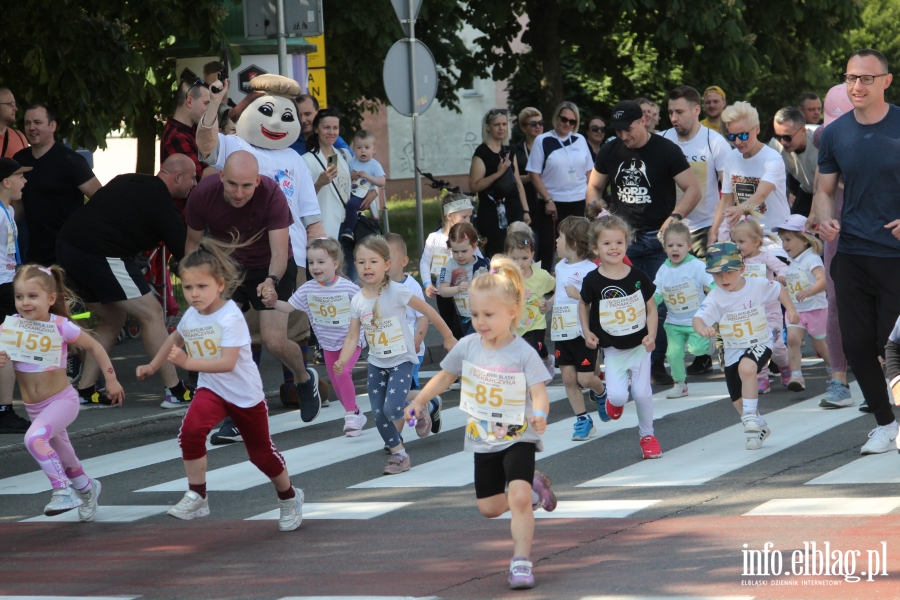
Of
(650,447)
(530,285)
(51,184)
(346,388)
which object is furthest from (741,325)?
(51,184)

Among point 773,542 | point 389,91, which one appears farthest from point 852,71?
point 389,91

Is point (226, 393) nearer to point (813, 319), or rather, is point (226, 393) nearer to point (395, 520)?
point (395, 520)

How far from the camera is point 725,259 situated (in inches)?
340

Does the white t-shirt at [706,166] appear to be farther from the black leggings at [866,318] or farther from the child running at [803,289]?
the black leggings at [866,318]

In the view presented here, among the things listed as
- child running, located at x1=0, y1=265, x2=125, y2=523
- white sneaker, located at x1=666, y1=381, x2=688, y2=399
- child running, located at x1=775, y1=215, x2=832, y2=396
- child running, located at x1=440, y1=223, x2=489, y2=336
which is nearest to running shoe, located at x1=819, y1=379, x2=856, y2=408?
child running, located at x1=775, y1=215, x2=832, y2=396

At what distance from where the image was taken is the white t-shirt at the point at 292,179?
10.4 meters

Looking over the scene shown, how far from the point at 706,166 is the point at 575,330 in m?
3.59

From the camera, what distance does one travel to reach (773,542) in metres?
5.79

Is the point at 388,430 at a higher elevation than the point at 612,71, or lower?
lower

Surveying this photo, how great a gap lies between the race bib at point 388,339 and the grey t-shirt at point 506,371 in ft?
8.74

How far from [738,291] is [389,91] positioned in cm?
684

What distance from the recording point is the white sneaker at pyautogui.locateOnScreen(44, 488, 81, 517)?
22.9 feet

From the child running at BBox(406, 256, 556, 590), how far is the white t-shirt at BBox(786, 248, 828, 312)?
546 centimetres

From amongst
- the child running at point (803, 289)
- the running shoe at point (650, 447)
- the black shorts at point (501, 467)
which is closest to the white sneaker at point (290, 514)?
the black shorts at point (501, 467)
